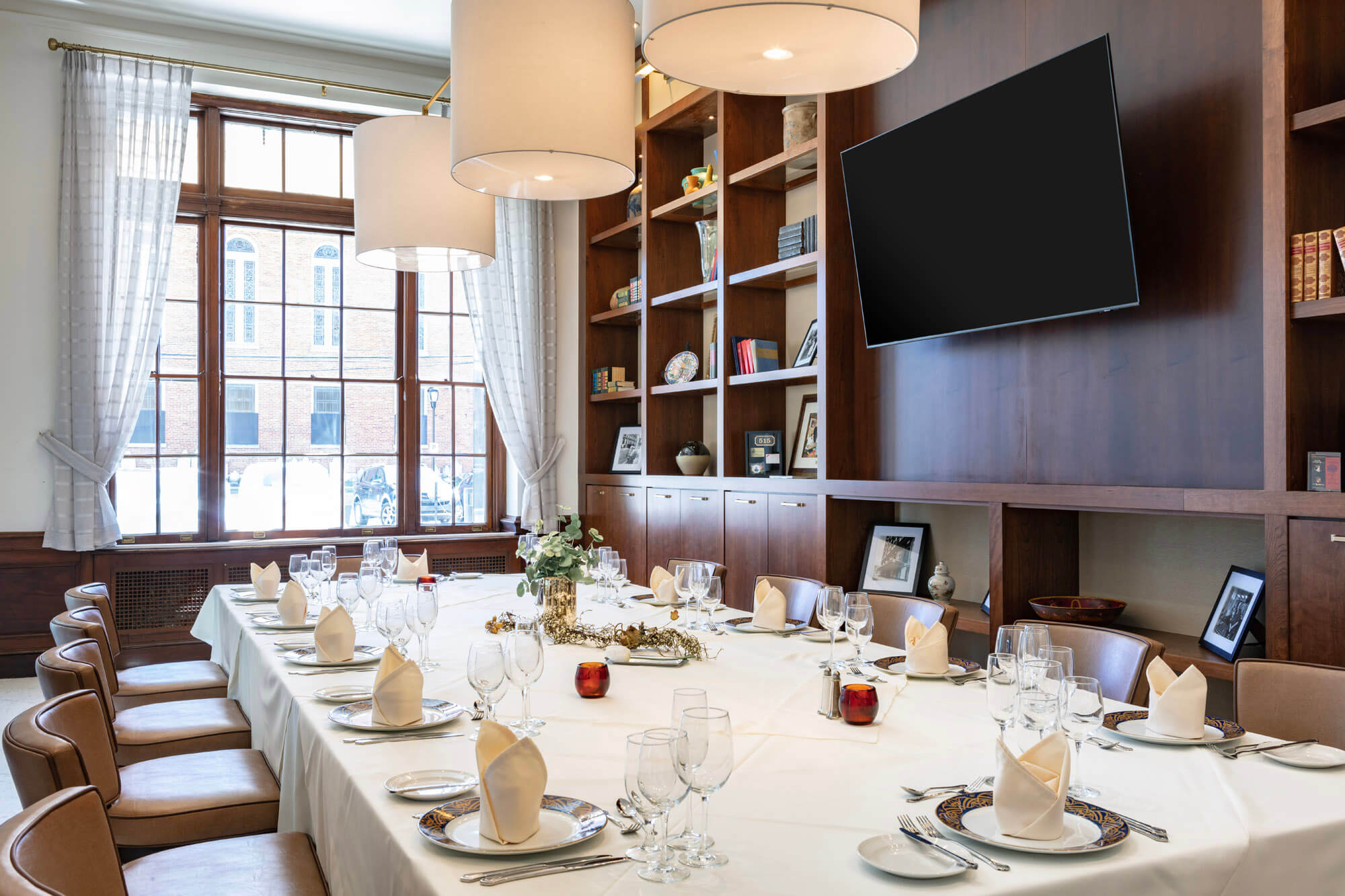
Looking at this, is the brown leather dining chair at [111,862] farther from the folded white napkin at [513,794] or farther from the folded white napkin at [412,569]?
the folded white napkin at [412,569]

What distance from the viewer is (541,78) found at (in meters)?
2.37

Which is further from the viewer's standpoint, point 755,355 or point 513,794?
point 755,355

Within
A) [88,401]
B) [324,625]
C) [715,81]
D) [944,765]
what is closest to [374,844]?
[944,765]

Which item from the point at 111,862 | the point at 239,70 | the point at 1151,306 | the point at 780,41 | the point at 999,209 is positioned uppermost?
the point at 239,70

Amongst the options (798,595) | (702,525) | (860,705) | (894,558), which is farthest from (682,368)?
(860,705)

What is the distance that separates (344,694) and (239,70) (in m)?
5.13

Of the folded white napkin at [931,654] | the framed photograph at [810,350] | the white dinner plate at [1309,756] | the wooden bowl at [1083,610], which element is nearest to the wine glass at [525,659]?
the folded white napkin at [931,654]

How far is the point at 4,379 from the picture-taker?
219 inches

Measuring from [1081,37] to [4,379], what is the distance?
5554 mm

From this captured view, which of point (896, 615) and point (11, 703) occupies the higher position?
point (896, 615)

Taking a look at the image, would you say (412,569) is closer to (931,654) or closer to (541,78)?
(541,78)

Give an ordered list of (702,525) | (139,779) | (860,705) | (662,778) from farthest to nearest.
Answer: (702,525), (139,779), (860,705), (662,778)

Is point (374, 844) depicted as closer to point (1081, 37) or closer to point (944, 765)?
point (944, 765)

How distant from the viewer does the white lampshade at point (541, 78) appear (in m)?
2.37
